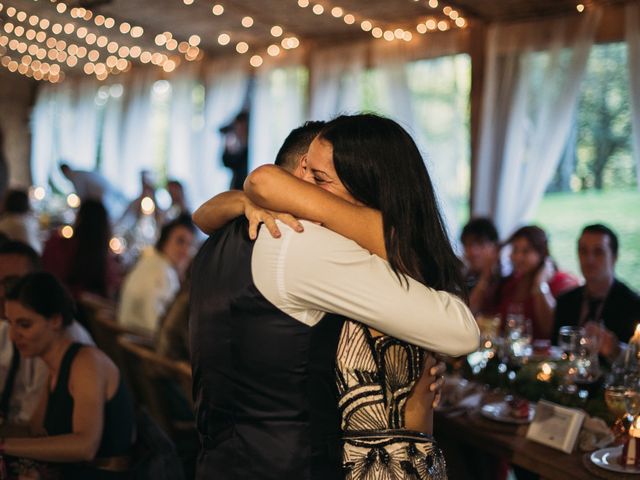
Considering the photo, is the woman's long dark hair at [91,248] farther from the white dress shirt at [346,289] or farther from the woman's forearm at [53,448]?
the white dress shirt at [346,289]

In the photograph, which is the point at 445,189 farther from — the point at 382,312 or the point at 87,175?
the point at 382,312

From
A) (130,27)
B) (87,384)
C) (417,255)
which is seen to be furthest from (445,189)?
(417,255)

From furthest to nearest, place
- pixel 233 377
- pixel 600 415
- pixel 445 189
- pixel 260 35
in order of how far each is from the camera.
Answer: pixel 260 35 < pixel 445 189 < pixel 600 415 < pixel 233 377

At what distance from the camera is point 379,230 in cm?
166

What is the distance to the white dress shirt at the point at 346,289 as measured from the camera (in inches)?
60.7

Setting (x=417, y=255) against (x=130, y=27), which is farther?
(x=130, y=27)

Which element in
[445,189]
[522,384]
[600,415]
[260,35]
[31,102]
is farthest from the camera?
[31,102]

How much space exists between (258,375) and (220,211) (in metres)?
0.40

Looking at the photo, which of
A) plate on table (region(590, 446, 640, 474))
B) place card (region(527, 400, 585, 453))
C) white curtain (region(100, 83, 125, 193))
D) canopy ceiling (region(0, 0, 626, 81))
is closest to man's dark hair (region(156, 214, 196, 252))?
canopy ceiling (region(0, 0, 626, 81))

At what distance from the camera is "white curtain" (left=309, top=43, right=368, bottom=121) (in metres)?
7.59

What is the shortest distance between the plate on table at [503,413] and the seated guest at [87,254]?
3.66 m

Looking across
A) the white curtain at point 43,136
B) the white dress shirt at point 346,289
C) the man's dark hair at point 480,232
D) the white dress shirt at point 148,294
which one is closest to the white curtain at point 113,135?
A: the white curtain at point 43,136

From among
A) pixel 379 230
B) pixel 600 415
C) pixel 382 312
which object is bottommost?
pixel 600 415

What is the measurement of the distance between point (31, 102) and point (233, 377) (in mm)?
10672
